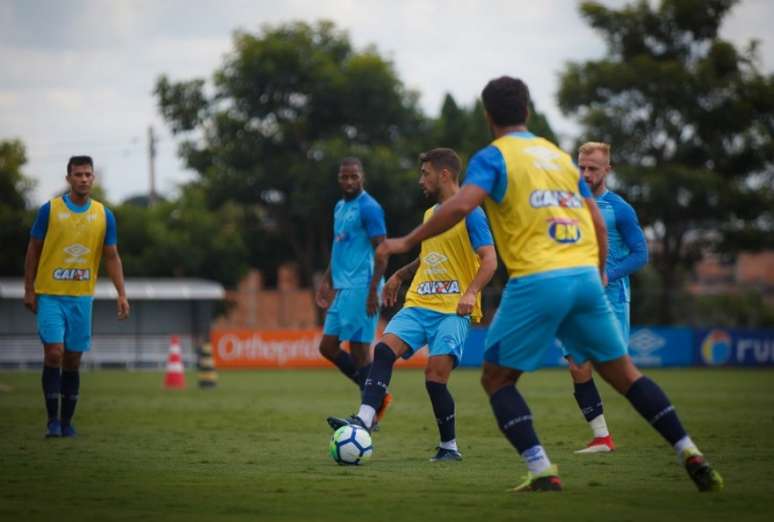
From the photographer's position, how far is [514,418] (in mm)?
7418

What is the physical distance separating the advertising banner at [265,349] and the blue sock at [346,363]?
22.3 m

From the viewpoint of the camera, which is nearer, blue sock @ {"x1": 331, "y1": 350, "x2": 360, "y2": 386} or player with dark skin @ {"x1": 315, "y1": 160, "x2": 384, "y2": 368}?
player with dark skin @ {"x1": 315, "y1": 160, "x2": 384, "y2": 368}

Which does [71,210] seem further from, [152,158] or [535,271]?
[152,158]

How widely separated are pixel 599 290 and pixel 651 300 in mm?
34710

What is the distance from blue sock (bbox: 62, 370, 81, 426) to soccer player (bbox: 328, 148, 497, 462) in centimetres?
376

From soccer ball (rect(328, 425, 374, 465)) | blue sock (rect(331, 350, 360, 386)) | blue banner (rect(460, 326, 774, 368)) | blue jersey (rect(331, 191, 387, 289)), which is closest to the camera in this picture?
soccer ball (rect(328, 425, 374, 465))

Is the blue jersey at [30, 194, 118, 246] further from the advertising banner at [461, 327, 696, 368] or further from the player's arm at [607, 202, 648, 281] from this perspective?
the advertising banner at [461, 327, 696, 368]

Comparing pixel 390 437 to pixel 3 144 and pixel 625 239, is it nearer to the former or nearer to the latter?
pixel 625 239

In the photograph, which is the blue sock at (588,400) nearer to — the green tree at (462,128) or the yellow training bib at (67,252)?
the yellow training bib at (67,252)

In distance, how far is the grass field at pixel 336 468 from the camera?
6.77m

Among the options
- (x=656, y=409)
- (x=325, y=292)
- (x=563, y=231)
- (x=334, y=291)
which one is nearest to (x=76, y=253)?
(x=325, y=292)

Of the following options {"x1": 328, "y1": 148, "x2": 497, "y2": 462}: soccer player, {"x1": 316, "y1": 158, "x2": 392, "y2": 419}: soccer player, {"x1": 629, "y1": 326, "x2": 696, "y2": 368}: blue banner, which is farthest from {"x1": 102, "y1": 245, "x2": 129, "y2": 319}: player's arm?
{"x1": 629, "y1": 326, "x2": 696, "y2": 368}: blue banner

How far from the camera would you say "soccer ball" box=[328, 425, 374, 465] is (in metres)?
9.19

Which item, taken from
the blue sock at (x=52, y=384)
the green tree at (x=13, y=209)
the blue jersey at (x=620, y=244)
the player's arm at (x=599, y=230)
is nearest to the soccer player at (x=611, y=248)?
the blue jersey at (x=620, y=244)
